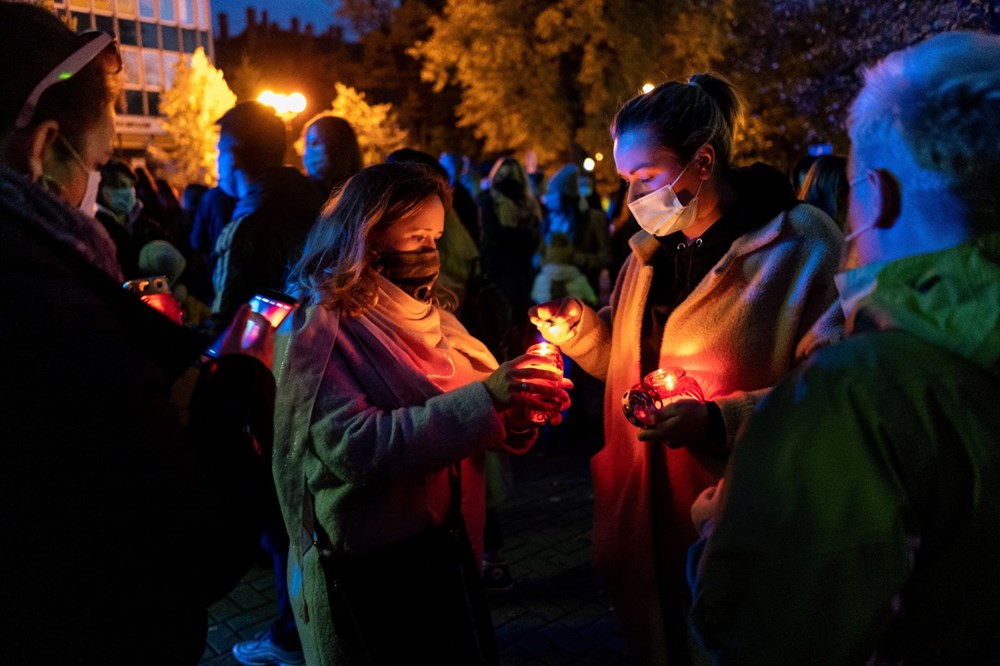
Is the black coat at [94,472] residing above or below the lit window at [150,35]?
below

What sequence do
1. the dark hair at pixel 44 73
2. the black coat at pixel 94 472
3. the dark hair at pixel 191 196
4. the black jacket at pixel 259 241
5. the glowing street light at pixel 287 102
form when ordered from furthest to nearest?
the glowing street light at pixel 287 102, the dark hair at pixel 191 196, the black jacket at pixel 259 241, the dark hair at pixel 44 73, the black coat at pixel 94 472

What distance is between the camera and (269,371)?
173 cm

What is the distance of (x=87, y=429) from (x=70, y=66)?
729 millimetres

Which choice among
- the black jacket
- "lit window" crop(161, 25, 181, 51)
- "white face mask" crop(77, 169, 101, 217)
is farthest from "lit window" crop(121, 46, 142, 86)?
"white face mask" crop(77, 169, 101, 217)

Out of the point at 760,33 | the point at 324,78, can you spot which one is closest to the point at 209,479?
the point at 760,33

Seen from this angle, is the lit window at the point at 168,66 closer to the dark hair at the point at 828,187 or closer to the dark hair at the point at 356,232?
the dark hair at the point at 828,187

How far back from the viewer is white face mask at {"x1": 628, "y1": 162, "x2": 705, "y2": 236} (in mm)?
2486

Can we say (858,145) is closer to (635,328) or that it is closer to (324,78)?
(635,328)

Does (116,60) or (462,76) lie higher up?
(462,76)

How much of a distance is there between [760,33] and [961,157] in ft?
74.2

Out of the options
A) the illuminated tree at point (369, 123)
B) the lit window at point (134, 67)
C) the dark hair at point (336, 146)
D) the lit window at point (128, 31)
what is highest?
the lit window at point (128, 31)

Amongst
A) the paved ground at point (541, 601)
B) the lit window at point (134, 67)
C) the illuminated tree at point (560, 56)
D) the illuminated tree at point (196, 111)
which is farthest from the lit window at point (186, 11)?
the paved ground at point (541, 601)

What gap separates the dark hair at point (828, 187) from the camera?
463 cm

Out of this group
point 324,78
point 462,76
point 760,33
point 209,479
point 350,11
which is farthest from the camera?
point 324,78
